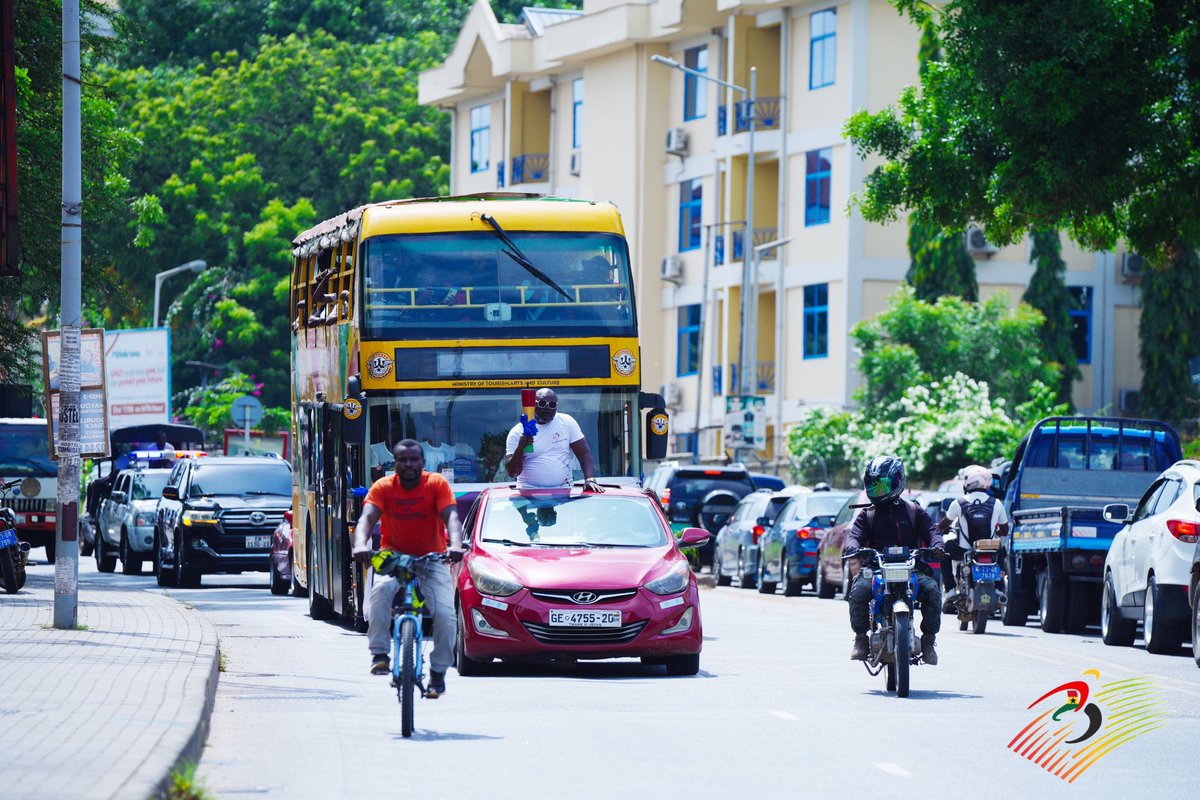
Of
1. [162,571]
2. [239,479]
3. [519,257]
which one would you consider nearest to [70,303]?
[519,257]

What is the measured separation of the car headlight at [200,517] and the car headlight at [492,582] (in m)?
15.9

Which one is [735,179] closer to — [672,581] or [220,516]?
[220,516]

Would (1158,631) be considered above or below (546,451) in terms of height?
below

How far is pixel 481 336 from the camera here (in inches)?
876

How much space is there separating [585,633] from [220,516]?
16347mm

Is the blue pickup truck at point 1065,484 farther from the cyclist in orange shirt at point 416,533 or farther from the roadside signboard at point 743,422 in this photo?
the roadside signboard at point 743,422

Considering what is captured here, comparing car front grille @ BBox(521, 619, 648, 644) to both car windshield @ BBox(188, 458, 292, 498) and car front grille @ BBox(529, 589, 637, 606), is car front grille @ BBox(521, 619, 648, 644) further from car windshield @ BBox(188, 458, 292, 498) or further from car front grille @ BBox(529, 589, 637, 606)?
car windshield @ BBox(188, 458, 292, 498)

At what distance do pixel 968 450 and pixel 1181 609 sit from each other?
26.3 meters

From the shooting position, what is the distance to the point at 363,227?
895 inches

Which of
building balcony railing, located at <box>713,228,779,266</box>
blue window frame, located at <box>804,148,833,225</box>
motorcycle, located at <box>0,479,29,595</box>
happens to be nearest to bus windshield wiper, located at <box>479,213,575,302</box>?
motorcycle, located at <box>0,479,29,595</box>

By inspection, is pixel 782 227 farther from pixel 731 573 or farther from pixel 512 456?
pixel 512 456

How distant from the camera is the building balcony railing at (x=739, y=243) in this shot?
187 ft

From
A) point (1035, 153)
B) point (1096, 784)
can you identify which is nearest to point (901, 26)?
point (1035, 153)

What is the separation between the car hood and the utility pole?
4152 mm
